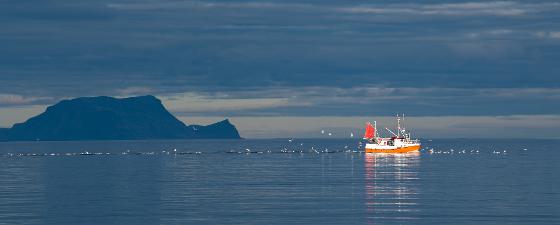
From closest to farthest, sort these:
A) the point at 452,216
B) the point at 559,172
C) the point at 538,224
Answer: the point at 538,224 < the point at 452,216 < the point at 559,172

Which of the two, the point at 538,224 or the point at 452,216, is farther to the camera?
the point at 452,216

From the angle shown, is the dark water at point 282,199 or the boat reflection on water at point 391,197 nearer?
the dark water at point 282,199

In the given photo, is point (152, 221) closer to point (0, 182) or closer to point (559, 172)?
point (0, 182)

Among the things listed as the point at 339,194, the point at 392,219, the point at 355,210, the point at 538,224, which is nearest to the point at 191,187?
the point at 339,194

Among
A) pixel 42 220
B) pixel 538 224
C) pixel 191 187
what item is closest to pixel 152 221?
pixel 42 220

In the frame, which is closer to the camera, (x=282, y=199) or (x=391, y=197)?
(x=282, y=199)

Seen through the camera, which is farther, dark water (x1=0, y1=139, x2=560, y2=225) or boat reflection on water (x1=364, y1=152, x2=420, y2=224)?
boat reflection on water (x1=364, y1=152, x2=420, y2=224)

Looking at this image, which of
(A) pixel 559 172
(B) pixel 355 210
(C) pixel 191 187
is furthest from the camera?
(A) pixel 559 172

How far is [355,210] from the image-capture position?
88.6 metres

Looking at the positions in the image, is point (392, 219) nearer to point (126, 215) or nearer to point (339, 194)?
point (126, 215)

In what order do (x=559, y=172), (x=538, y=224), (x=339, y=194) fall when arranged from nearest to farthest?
1. (x=538, y=224)
2. (x=339, y=194)
3. (x=559, y=172)

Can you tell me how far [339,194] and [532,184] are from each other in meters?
29.6

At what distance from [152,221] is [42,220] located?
8.90 meters

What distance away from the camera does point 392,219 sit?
8012cm
